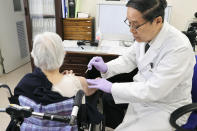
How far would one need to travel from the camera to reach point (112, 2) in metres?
1.95

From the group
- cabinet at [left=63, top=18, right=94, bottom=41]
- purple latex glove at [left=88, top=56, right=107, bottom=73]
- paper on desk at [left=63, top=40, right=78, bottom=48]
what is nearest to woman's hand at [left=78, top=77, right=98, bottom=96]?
purple latex glove at [left=88, top=56, right=107, bottom=73]

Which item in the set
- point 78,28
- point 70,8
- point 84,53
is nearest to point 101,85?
point 84,53

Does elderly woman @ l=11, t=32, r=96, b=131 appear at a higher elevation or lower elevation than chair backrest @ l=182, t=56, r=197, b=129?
higher

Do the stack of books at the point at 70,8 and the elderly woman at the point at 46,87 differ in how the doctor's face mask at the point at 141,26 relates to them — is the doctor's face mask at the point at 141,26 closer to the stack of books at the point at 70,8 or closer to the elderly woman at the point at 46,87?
the elderly woman at the point at 46,87

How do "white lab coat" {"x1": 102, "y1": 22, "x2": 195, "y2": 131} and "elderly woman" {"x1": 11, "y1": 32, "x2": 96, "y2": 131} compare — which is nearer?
"elderly woman" {"x1": 11, "y1": 32, "x2": 96, "y2": 131}

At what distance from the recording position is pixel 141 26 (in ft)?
3.20

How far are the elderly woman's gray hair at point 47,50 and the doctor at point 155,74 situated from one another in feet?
0.94

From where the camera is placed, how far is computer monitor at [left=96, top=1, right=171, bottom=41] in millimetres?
1967

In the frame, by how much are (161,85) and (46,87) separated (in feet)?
2.09

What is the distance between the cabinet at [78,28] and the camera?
1.97m

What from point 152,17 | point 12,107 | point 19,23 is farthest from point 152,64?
point 19,23

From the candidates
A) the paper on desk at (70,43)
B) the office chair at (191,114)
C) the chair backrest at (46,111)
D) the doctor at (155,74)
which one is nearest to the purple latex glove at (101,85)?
the doctor at (155,74)

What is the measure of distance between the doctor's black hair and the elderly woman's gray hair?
1.58 feet

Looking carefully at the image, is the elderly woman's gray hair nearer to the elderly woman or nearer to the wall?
the elderly woman
